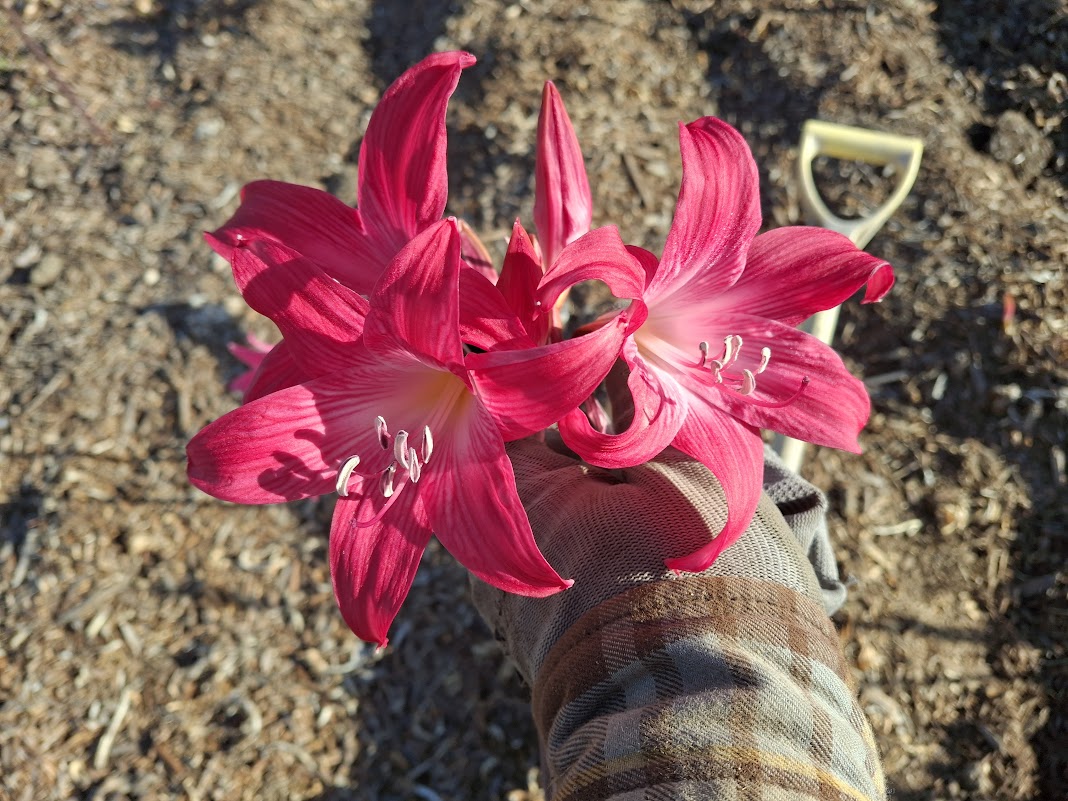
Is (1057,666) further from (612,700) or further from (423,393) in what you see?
(423,393)

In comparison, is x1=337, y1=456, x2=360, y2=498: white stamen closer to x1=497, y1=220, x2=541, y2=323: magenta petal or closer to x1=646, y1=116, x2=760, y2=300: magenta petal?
x1=497, y1=220, x2=541, y2=323: magenta petal

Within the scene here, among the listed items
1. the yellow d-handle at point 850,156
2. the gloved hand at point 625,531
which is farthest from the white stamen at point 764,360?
the yellow d-handle at point 850,156

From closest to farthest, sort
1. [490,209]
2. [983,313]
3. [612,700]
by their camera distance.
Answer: [612,700]
[983,313]
[490,209]

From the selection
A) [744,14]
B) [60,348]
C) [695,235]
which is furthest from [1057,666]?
[60,348]

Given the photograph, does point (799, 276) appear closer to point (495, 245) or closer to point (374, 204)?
point (374, 204)

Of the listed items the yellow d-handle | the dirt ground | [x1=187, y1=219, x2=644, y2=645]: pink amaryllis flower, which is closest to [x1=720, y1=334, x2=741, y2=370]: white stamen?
[x1=187, y1=219, x2=644, y2=645]: pink amaryllis flower
